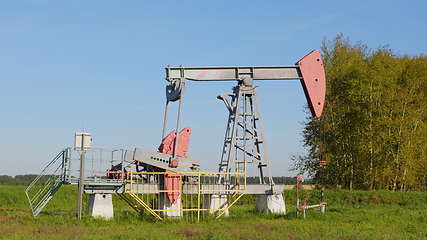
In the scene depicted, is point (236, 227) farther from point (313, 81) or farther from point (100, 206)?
point (313, 81)

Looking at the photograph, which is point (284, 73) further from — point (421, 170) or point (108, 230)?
Answer: point (421, 170)

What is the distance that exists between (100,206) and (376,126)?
21691 mm

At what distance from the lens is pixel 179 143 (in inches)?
731

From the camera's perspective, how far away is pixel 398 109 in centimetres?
3397

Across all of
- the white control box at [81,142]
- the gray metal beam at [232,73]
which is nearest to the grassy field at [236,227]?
the white control box at [81,142]

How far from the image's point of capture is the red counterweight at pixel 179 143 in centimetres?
1858

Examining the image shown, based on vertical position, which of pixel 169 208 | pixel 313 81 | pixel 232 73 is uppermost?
pixel 232 73

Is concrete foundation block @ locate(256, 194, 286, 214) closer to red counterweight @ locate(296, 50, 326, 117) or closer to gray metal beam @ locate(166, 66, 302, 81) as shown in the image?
red counterweight @ locate(296, 50, 326, 117)

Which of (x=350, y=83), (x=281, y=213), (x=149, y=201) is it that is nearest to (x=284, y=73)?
(x=281, y=213)

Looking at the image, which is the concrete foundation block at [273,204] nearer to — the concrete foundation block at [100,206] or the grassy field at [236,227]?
the grassy field at [236,227]

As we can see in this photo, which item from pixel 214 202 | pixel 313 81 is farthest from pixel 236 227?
pixel 313 81

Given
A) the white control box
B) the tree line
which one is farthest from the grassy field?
the tree line

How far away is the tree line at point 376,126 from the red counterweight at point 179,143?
18.4 meters

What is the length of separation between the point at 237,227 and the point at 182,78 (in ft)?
19.4
